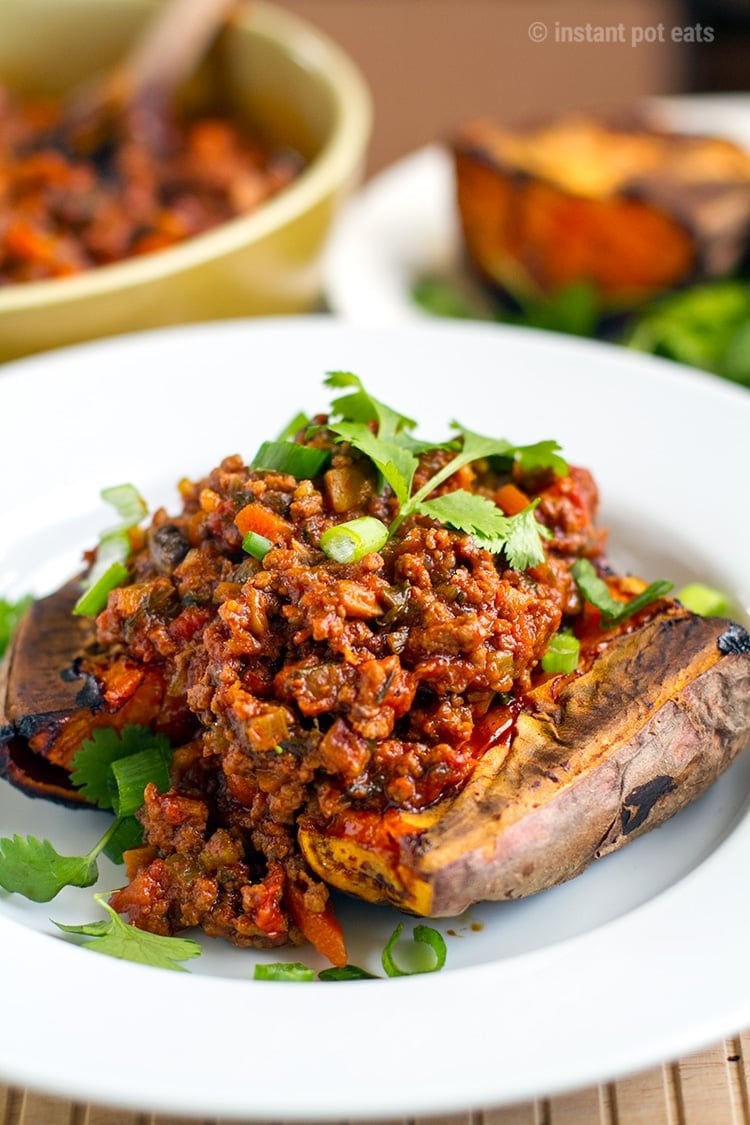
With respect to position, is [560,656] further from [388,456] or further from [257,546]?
[257,546]

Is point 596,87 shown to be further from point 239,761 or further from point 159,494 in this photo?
point 239,761

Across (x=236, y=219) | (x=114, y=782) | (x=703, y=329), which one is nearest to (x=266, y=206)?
(x=236, y=219)

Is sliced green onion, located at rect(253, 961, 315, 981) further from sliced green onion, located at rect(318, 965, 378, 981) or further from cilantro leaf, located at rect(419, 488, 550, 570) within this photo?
cilantro leaf, located at rect(419, 488, 550, 570)

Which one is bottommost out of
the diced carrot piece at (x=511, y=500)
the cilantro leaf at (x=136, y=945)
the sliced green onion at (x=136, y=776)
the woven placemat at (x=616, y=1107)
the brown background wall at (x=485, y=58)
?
the brown background wall at (x=485, y=58)

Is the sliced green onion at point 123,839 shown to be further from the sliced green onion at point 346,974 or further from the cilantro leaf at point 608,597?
the cilantro leaf at point 608,597

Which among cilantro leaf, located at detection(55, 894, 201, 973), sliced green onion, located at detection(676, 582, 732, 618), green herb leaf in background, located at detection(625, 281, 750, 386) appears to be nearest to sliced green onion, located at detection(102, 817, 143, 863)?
cilantro leaf, located at detection(55, 894, 201, 973)

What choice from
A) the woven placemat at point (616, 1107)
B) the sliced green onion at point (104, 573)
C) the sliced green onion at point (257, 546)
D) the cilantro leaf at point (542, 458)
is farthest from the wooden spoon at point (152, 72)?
the woven placemat at point (616, 1107)
